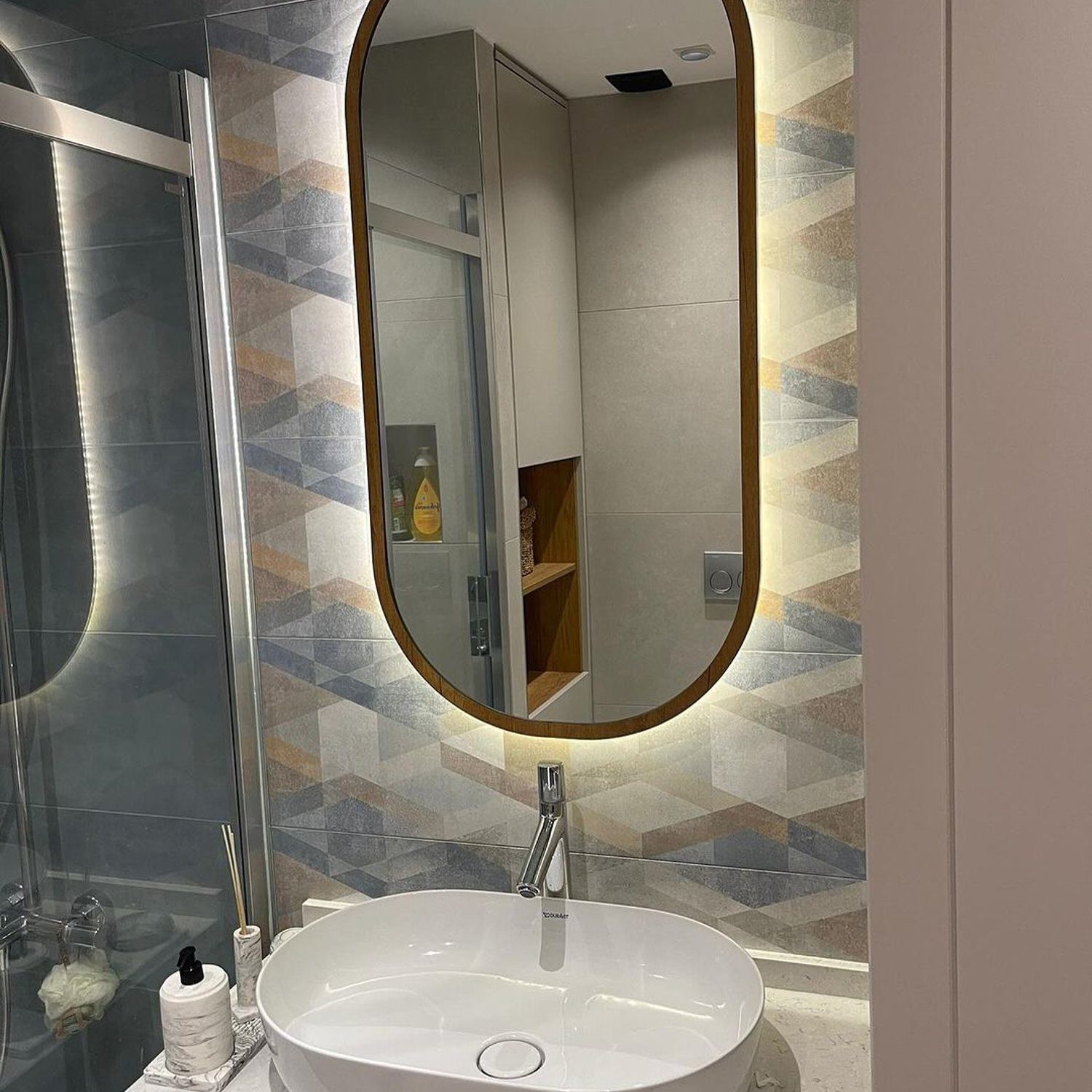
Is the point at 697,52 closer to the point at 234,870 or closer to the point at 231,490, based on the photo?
the point at 231,490

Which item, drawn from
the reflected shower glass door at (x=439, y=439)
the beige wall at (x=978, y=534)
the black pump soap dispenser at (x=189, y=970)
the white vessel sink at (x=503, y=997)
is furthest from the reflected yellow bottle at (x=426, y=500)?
the beige wall at (x=978, y=534)

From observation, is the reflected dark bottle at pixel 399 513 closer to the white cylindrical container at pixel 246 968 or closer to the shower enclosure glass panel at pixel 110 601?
the shower enclosure glass panel at pixel 110 601

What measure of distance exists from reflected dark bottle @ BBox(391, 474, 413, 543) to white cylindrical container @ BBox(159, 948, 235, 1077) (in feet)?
1.89

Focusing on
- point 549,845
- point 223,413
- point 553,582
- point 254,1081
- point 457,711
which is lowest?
point 254,1081

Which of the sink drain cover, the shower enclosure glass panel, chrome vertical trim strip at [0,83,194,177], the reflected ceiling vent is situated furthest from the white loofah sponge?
the reflected ceiling vent

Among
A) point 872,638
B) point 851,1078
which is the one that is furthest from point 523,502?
point 872,638

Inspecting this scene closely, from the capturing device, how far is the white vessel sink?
112cm

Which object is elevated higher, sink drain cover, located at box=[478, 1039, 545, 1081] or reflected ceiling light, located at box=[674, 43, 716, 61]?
reflected ceiling light, located at box=[674, 43, 716, 61]

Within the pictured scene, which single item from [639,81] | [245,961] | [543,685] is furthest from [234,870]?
[639,81]

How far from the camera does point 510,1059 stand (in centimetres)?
119

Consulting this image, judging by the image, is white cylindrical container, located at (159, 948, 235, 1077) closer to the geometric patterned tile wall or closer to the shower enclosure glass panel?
the shower enclosure glass panel

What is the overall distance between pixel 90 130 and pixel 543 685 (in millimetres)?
875

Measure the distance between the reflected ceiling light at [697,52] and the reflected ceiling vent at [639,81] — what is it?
1.1 inches

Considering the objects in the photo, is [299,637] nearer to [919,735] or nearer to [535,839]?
[535,839]
